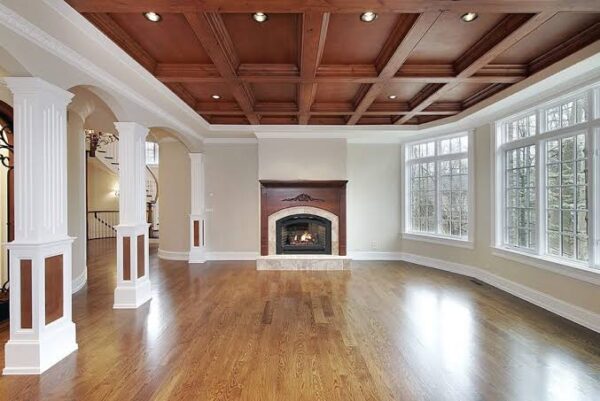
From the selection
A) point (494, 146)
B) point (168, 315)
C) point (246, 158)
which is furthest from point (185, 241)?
point (494, 146)

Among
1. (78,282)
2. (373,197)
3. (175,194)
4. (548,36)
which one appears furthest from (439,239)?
(78,282)

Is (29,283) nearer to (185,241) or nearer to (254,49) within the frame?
(254,49)

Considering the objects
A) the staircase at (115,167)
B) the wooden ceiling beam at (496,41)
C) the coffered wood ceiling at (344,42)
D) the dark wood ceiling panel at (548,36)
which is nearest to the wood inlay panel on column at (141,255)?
the coffered wood ceiling at (344,42)

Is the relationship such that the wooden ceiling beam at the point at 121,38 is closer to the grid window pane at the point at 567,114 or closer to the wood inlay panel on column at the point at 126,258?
the wood inlay panel on column at the point at 126,258

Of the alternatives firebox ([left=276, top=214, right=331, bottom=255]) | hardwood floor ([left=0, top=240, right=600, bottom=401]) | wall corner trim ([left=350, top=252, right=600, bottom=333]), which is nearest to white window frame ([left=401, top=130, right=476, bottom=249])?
wall corner trim ([left=350, top=252, right=600, bottom=333])

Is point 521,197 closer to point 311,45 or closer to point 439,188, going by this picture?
point 439,188

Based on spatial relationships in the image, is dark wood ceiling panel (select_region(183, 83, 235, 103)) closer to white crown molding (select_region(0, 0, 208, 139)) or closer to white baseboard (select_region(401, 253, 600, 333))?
white crown molding (select_region(0, 0, 208, 139))

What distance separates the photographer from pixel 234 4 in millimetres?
2307

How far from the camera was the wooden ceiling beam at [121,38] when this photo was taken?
256cm

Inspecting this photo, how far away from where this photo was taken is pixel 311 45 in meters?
2.93

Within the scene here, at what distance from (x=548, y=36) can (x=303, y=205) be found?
4417 millimetres

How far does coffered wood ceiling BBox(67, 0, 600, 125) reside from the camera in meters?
2.37

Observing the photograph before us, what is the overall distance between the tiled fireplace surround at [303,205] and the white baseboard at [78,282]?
2975 mm

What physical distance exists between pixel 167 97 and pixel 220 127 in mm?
1916
